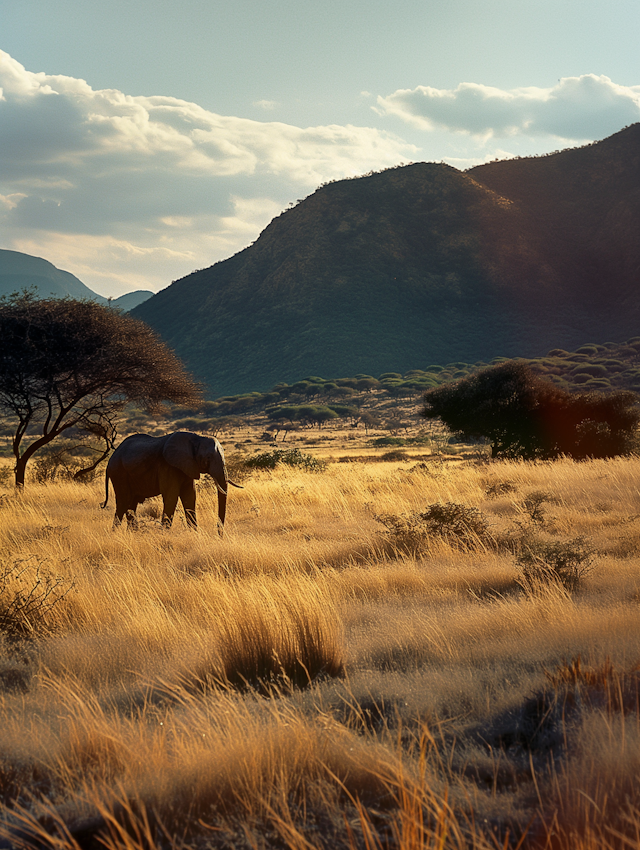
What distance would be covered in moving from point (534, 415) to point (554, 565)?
21.4 meters

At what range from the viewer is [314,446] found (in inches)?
1917

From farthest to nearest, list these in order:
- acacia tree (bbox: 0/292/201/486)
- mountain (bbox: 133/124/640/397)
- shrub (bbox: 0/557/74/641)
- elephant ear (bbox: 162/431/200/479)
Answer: mountain (bbox: 133/124/640/397) → acacia tree (bbox: 0/292/201/486) → elephant ear (bbox: 162/431/200/479) → shrub (bbox: 0/557/74/641)

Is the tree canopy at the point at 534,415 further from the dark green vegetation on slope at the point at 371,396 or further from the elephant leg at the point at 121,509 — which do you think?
the dark green vegetation on slope at the point at 371,396

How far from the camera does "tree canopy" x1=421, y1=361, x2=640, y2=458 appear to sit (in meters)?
24.5

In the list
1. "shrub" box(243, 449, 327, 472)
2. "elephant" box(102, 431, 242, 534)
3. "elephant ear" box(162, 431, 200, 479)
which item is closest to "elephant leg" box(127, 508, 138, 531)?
"elephant" box(102, 431, 242, 534)

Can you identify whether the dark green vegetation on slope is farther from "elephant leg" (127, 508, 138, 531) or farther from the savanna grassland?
the savanna grassland

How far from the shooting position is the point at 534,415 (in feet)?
87.5

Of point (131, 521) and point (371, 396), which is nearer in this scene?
point (131, 521)

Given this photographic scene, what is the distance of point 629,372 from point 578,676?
74.3m

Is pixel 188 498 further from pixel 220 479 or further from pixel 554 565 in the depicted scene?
pixel 554 565

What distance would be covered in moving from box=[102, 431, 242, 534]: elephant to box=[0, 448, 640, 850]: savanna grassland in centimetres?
175

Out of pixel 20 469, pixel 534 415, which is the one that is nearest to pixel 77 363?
pixel 20 469

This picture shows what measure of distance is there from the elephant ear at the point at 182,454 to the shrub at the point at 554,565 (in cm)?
559

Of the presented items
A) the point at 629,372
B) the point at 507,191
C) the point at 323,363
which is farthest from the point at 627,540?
the point at 507,191
